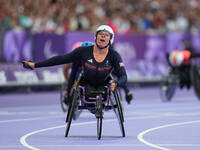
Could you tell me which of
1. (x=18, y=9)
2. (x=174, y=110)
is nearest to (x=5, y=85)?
(x=18, y=9)

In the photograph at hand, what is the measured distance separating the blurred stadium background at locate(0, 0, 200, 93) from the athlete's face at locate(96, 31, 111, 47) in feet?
37.3

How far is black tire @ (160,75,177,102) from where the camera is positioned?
811 inches

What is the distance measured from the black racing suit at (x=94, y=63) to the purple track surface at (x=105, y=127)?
3.13 ft

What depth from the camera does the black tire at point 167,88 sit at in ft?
67.6

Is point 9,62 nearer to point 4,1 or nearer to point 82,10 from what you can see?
point 4,1

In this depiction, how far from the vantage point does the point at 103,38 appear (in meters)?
10.7

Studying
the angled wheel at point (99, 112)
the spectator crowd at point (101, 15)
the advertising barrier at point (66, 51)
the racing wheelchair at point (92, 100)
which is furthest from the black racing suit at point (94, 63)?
the spectator crowd at point (101, 15)

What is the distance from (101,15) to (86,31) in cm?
160

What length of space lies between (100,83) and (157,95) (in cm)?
1294

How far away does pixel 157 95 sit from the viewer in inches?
934

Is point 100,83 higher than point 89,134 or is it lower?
higher

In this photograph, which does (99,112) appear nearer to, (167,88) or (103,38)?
(103,38)

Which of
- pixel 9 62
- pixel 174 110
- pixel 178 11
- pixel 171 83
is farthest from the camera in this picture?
pixel 178 11

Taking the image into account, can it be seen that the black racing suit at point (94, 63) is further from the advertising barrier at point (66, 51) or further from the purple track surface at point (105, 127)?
the advertising barrier at point (66, 51)
